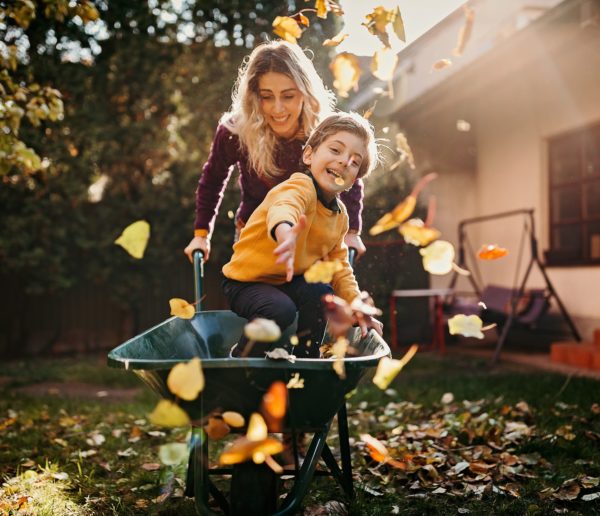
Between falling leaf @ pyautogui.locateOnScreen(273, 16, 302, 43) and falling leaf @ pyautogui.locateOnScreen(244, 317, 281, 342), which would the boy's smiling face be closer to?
falling leaf @ pyautogui.locateOnScreen(273, 16, 302, 43)

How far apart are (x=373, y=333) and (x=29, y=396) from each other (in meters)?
3.46

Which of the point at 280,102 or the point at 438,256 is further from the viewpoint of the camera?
the point at 280,102

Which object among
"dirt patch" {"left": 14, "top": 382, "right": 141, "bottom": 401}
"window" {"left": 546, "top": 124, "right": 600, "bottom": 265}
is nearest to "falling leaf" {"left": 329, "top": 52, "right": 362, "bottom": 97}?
"dirt patch" {"left": 14, "top": 382, "right": 141, "bottom": 401}

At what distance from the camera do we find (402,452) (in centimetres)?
285

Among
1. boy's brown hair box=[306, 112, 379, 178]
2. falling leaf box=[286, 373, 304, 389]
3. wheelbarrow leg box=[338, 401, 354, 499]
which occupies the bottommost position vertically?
wheelbarrow leg box=[338, 401, 354, 499]

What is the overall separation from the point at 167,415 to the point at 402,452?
157 centimetres

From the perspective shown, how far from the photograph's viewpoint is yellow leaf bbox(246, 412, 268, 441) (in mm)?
1624

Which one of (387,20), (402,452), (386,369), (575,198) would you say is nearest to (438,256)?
(386,369)

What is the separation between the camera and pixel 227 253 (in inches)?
286

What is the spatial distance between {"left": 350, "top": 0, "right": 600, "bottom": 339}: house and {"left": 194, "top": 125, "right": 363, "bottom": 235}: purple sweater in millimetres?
2792

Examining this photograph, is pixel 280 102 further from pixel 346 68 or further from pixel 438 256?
pixel 438 256

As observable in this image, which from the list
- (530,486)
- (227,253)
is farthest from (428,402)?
(227,253)

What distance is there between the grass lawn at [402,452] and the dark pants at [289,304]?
1.63 feet

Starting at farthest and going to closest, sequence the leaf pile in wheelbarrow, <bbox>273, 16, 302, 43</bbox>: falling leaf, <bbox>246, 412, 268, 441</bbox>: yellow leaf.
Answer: the leaf pile in wheelbarrow
<bbox>273, 16, 302, 43</bbox>: falling leaf
<bbox>246, 412, 268, 441</bbox>: yellow leaf
